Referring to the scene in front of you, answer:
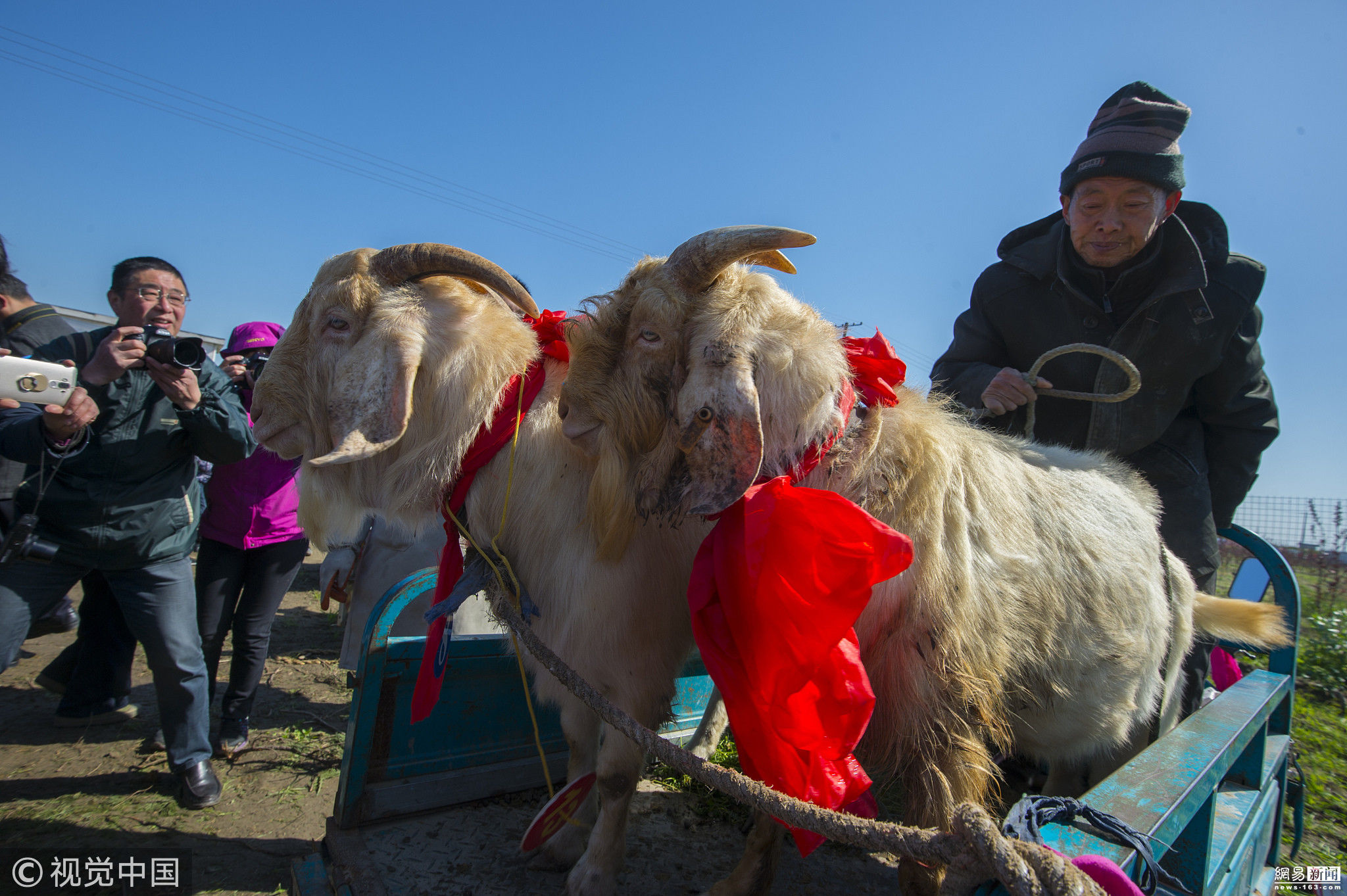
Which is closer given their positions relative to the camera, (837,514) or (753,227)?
(837,514)

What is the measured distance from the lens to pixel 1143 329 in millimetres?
2924

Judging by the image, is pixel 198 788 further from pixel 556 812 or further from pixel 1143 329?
pixel 1143 329

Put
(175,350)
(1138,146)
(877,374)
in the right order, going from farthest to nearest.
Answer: (175,350), (1138,146), (877,374)

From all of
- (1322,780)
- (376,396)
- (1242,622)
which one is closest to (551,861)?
(376,396)

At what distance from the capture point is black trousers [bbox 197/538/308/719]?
389 cm

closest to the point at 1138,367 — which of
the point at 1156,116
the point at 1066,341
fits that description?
the point at 1066,341

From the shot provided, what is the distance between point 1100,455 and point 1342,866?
9.41ft

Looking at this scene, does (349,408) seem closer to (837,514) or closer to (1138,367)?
(837,514)

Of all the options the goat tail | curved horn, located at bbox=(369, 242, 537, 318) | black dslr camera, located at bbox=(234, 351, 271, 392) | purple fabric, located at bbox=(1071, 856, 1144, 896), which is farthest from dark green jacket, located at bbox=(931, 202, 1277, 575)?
black dslr camera, located at bbox=(234, 351, 271, 392)

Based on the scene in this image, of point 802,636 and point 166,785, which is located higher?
point 802,636

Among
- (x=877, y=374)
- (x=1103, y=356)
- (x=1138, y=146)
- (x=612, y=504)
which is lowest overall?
(x=612, y=504)

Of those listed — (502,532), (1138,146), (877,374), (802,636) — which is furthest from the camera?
(1138,146)

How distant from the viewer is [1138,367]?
2.97 m

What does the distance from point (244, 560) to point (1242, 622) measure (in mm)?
5270
